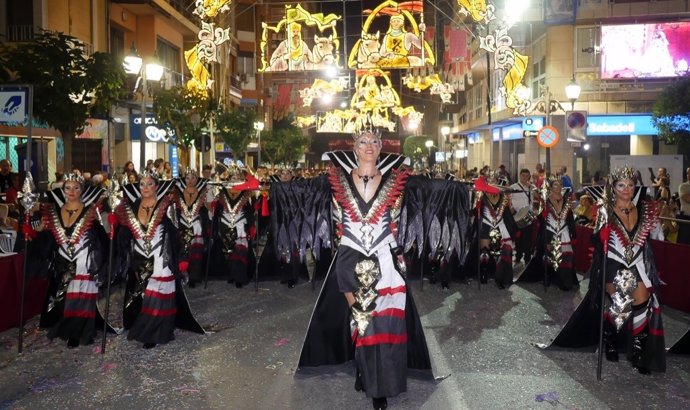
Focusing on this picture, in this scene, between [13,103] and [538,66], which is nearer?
[13,103]

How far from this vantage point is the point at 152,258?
7.43 m

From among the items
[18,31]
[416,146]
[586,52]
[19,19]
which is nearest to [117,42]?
[19,19]

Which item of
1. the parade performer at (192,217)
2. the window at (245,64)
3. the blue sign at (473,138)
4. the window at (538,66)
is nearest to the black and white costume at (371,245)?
the parade performer at (192,217)

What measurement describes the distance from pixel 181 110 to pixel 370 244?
61.4ft

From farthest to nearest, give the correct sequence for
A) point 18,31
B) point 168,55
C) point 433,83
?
point 168,55
point 433,83
point 18,31

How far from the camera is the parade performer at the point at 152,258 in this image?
286 inches

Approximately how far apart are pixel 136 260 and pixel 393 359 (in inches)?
134

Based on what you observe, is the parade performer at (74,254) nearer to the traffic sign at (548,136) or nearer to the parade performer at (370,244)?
the parade performer at (370,244)

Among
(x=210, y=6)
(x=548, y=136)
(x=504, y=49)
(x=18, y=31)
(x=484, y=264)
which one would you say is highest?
(x=18, y=31)

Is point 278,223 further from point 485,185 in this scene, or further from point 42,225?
point 42,225

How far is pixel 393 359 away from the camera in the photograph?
533 cm

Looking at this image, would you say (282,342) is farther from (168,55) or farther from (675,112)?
(168,55)

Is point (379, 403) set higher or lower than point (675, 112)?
lower

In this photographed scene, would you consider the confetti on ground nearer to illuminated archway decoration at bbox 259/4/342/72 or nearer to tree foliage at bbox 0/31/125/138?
tree foliage at bbox 0/31/125/138
